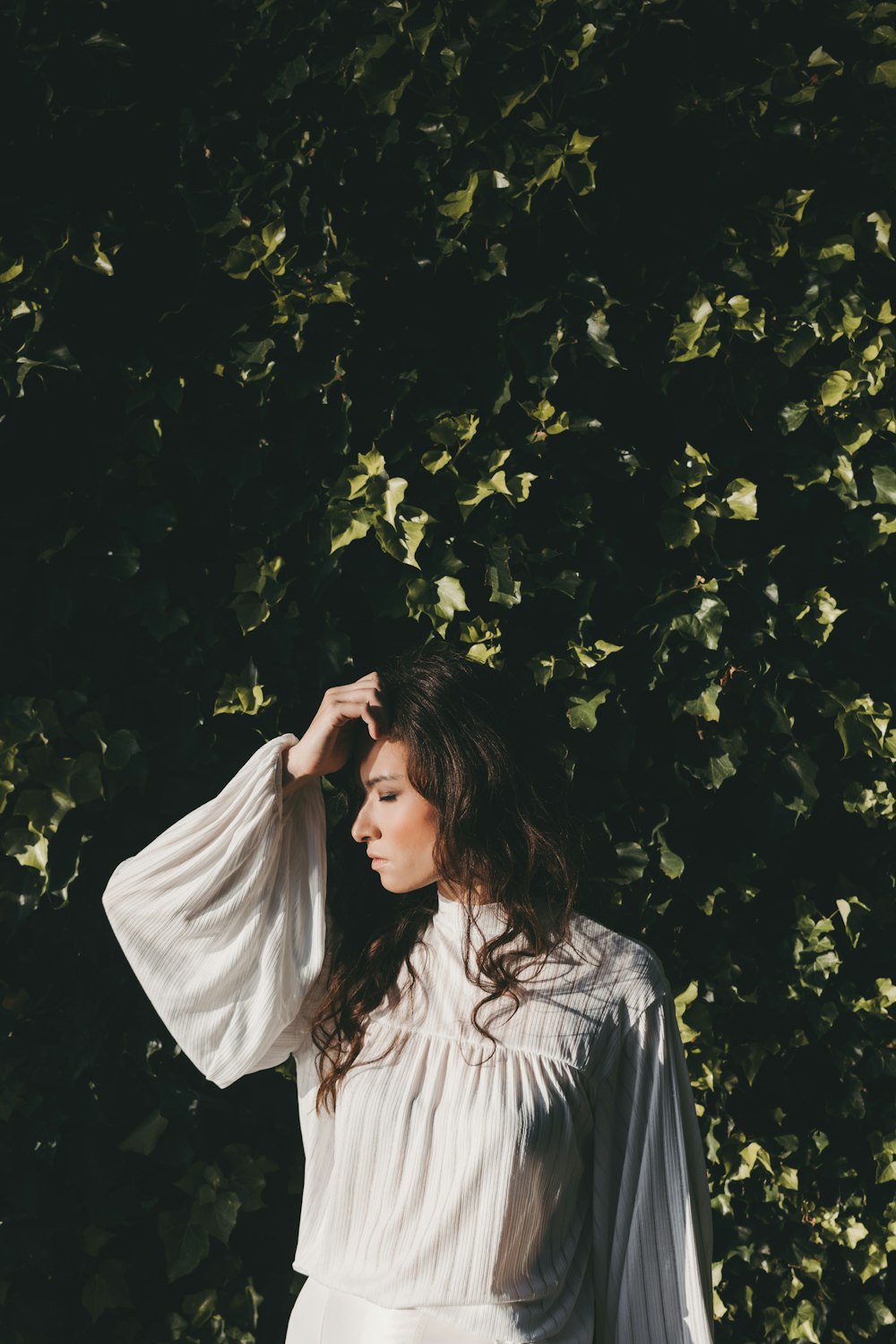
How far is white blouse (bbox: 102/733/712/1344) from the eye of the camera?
1.55 meters

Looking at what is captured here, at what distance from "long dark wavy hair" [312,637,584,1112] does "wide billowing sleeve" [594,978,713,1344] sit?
22 cm

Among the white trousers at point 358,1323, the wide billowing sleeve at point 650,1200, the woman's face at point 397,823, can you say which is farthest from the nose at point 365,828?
the white trousers at point 358,1323

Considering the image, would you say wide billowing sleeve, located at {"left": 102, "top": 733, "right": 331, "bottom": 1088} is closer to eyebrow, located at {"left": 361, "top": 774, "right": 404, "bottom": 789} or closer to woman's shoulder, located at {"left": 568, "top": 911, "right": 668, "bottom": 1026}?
eyebrow, located at {"left": 361, "top": 774, "right": 404, "bottom": 789}

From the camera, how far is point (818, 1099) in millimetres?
2391

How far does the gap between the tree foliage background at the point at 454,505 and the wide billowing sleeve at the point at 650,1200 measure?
60 centimetres

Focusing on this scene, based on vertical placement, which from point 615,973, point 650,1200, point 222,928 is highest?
point 222,928

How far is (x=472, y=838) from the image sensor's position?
1.67 meters

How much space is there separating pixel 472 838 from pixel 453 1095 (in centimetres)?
38

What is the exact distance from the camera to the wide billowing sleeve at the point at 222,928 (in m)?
1.70

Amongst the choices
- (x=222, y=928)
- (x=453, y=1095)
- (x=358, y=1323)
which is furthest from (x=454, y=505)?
(x=358, y=1323)

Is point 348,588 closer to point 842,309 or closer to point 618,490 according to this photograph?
point 618,490

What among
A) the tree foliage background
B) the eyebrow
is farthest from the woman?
the tree foliage background

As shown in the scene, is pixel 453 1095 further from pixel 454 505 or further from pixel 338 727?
pixel 454 505

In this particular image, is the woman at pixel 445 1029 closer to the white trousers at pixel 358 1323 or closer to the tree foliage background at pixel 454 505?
the white trousers at pixel 358 1323
